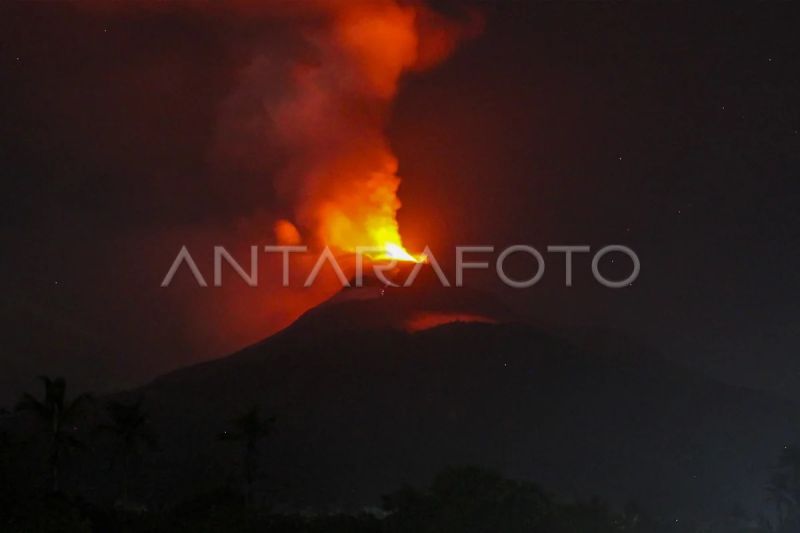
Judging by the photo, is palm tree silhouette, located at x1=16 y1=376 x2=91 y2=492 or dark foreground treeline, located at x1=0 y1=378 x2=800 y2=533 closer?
dark foreground treeline, located at x1=0 y1=378 x2=800 y2=533

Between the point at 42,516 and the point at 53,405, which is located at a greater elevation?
the point at 53,405

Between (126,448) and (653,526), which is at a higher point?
(126,448)

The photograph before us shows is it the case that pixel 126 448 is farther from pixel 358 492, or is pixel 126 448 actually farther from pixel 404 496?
pixel 358 492

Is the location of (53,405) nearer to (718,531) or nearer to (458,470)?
(458,470)

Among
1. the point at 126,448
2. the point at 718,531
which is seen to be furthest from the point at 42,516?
the point at 718,531

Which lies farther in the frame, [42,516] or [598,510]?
[598,510]

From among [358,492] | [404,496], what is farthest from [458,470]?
[358,492]

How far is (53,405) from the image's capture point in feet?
267

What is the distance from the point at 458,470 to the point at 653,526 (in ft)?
160

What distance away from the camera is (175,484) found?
504 feet

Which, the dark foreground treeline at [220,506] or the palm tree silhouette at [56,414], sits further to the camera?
the palm tree silhouette at [56,414]

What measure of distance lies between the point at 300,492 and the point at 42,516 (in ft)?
401

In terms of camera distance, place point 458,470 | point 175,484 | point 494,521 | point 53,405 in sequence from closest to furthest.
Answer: point 53,405 < point 494,521 < point 458,470 < point 175,484

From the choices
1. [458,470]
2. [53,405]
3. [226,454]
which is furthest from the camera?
[226,454]
